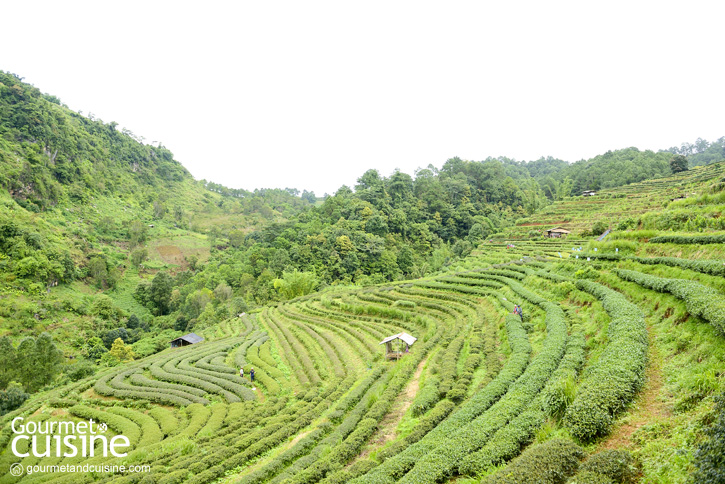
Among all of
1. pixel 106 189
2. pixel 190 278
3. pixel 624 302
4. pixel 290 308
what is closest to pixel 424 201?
pixel 290 308

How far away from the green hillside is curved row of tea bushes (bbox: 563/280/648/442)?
56 millimetres

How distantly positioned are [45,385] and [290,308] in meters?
26.7

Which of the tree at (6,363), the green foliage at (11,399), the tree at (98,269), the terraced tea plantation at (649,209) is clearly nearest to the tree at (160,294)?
the tree at (98,269)

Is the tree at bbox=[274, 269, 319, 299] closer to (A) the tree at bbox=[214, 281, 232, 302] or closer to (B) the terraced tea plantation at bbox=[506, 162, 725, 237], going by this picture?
(A) the tree at bbox=[214, 281, 232, 302]

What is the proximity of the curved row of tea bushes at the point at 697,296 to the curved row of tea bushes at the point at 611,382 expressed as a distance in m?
1.78

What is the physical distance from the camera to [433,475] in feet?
30.3

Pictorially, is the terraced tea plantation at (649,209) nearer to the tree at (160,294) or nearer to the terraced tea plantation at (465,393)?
the terraced tea plantation at (465,393)

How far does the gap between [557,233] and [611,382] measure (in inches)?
2016

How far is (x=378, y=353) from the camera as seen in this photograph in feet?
86.5

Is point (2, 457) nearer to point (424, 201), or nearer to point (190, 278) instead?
point (190, 278)

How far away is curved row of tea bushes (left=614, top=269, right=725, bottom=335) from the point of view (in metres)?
10.5

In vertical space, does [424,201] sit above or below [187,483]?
above

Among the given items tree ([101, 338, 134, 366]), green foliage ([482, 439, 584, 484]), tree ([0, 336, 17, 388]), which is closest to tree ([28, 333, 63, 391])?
tree ([0, 336, 17, 388])

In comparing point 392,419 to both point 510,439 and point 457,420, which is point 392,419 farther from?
point 510,439
